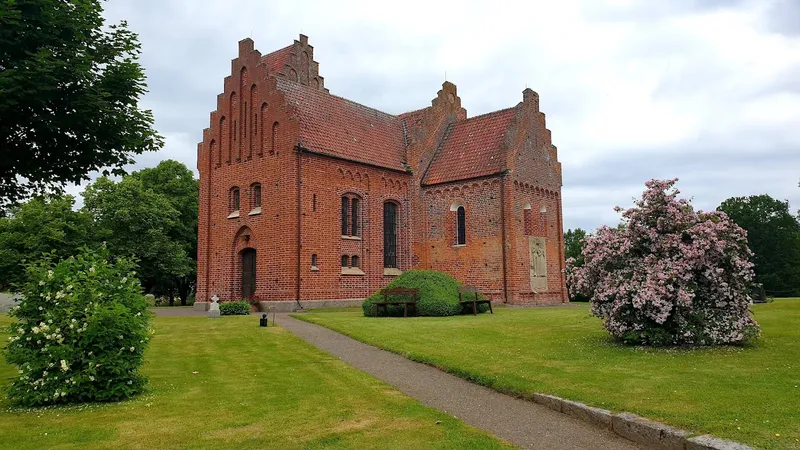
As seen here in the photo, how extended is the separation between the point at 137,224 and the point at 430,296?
29.4m

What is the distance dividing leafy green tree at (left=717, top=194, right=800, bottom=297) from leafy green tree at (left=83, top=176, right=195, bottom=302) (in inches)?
2114

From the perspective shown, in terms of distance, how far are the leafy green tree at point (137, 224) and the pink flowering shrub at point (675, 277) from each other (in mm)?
36885

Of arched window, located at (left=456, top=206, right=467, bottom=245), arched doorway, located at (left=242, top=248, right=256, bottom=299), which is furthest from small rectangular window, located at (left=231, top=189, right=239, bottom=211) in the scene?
arched window, located at (left=456, top=206, right=467, bottom=245)

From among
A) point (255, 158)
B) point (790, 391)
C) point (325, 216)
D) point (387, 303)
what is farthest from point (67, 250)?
point (790, 391)

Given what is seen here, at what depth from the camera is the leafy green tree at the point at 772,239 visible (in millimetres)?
58062

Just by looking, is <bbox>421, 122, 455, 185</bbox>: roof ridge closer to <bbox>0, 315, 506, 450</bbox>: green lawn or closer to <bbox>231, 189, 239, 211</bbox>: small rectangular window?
<bbox>231, 189, 239, 211</bbox>: small rectangular window

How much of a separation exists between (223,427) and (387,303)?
14.6 m

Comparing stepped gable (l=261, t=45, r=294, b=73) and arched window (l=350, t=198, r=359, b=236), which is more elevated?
stepped gable (l=261, t=45, r=294, b=73)

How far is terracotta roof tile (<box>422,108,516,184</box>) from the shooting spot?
3080 cm

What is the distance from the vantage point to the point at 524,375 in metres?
9.55

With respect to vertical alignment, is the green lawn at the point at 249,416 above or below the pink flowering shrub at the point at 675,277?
below

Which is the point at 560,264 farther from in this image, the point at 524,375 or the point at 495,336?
the point at 524,375

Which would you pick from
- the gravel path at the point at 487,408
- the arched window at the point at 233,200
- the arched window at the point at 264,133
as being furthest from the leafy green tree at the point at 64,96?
the arched window at the point at 233,200

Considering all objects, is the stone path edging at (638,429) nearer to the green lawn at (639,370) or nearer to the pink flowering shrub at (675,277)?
the green lawn at (639,370)
